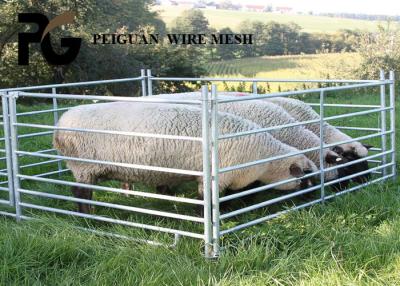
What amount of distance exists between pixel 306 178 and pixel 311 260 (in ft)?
7.84

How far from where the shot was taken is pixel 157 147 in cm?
596

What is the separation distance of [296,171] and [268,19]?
3782cm

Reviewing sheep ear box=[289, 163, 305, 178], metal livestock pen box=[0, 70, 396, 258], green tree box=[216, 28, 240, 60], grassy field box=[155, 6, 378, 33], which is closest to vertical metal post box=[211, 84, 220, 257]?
metal livestock pen box=[0, 70, 396, 258]

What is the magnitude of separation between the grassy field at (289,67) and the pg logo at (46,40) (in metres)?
7.32

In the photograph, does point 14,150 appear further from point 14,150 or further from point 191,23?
point 191,23

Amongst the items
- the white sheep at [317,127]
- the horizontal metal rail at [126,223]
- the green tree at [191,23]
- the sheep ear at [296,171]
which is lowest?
the horizontal metal rail at [126,223]

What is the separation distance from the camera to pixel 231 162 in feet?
19.4

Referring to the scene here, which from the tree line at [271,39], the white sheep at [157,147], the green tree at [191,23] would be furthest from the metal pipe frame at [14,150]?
the green tree at [191,23]

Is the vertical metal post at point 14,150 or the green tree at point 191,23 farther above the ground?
the green tree at point 191,23

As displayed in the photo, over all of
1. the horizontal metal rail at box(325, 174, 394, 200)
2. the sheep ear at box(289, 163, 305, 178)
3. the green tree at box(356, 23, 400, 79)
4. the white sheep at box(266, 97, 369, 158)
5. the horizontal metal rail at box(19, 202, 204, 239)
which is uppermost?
the green tree at box(356, 23, 400, 79)

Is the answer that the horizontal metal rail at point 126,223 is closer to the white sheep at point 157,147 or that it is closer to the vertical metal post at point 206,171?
the vertical metal post at point 206,171

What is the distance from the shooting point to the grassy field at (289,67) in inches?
1127

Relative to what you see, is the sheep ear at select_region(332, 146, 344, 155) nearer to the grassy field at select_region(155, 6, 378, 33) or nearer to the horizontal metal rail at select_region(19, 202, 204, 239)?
the horizontal metal rail at select_region(19, 202, 204, 239)

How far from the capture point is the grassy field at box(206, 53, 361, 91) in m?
28.6
